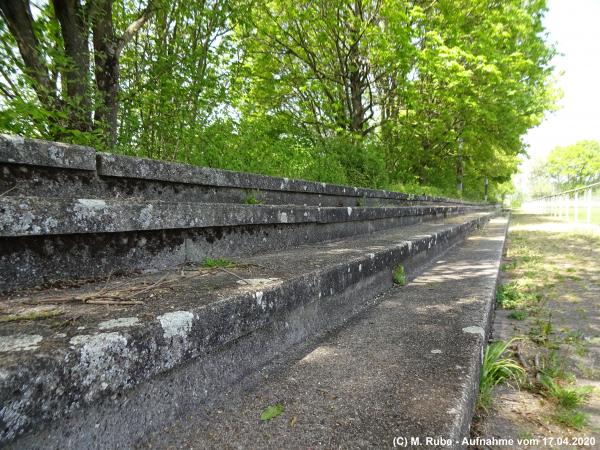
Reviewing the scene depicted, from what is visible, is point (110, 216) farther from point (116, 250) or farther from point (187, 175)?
point (187, 175)

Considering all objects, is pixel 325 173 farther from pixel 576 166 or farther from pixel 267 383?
pixel 576 166

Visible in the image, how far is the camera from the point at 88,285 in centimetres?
133

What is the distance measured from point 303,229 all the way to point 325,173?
2.88 m

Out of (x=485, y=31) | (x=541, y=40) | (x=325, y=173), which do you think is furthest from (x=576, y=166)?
(x=325, y=173)

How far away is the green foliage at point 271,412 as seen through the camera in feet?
3.31

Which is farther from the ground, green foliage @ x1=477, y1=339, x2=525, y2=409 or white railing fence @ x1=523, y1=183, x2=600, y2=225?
white railing fence @ x1=523, y1=183, x2=600, y2=225

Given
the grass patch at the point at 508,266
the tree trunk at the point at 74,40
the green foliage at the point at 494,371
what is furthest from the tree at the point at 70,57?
the grass patch at the point at 508,266

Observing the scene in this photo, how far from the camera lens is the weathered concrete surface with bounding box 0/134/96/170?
1329 mm

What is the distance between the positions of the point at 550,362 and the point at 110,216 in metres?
2.43

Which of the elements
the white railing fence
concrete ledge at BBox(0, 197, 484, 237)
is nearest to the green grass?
concrete ledge at BBox(0, 197, 484, 237)

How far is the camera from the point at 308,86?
1120 centimetres

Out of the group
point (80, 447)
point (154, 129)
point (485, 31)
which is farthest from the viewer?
point (485, 31)

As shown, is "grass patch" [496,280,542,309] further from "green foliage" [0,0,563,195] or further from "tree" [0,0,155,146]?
"tree" [0,0,155,146]

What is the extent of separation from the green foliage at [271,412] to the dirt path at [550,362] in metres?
0.81
